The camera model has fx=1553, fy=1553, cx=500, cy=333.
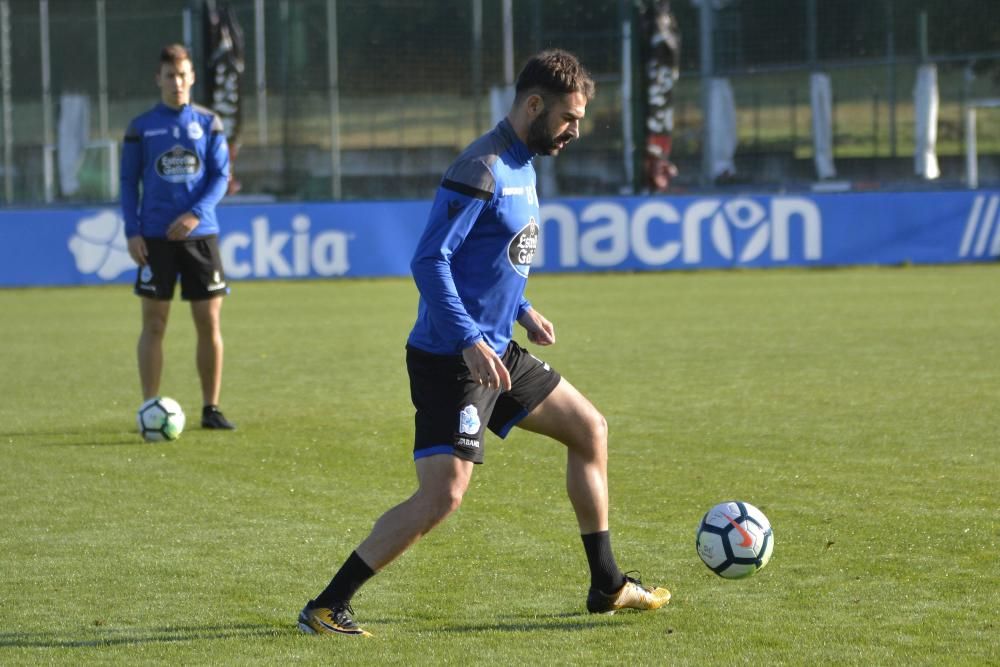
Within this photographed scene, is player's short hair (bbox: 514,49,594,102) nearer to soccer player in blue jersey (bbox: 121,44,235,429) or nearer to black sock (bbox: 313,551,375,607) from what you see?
black sock (bbox: 313,551,375,607)

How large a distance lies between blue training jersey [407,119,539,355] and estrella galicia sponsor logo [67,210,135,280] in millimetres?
17703

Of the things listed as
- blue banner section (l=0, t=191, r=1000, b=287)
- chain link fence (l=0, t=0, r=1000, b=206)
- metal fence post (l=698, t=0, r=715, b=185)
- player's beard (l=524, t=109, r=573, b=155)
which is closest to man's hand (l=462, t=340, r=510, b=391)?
player's beard (l=524, t=109, r=573, b=155)

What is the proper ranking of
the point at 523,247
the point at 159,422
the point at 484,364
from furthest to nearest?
1. the point at 159,422
2. the point at 523,247
3. the point at 484,364

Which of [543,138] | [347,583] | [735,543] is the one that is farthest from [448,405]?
[735,543]

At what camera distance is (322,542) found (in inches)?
250

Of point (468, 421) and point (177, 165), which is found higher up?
point (177, 165)

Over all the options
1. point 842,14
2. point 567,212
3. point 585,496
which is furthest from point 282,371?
point 842,14

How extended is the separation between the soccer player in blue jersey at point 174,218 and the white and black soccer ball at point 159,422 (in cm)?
43

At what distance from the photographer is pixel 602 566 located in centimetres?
520

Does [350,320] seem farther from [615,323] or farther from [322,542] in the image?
[322,542]

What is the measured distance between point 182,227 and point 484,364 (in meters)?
4.90

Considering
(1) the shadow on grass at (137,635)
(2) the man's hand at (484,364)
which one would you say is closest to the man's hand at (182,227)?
(1) the shadow on grass at (137,635)

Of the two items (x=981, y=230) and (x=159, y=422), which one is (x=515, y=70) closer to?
(x=981, y=230)

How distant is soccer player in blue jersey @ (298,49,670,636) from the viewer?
15.5 ft
